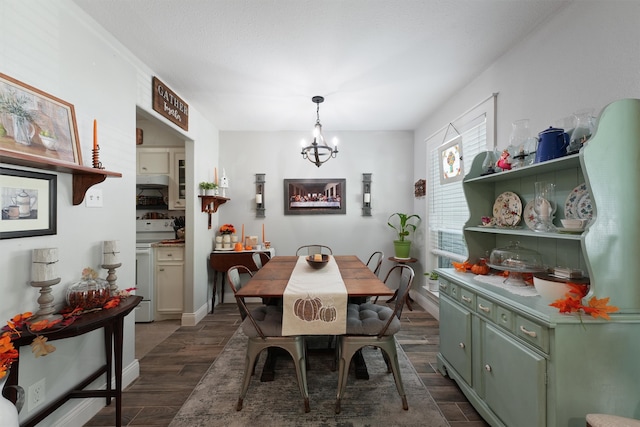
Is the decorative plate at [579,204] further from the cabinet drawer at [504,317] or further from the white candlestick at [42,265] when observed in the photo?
the white candlestick at [42,265]

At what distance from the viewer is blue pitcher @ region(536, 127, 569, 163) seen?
4.90 feet

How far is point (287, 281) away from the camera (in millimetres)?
2109

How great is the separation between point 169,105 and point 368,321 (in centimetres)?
278

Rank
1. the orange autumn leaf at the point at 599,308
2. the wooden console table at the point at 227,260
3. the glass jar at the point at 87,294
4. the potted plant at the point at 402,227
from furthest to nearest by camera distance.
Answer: the potted plant at the point at 402,227, the wooden console table at the point at 227,260, the glass jar at the point at 87,294, the orange autumn leaf at the point at 599,308

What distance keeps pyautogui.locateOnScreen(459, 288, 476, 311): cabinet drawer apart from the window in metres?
0.87

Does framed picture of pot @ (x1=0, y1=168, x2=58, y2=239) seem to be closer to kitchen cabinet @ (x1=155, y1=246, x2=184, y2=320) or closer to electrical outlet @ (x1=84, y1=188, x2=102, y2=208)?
electrical outlet @ (x1=84, y1=188, x2=102, y2=208)

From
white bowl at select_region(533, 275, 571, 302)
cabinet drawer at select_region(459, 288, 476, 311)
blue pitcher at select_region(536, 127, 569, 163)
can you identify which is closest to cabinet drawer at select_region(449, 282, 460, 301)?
cabinet drawer at select_region(459, 288, 476, 311)

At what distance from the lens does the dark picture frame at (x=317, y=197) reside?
167 inches

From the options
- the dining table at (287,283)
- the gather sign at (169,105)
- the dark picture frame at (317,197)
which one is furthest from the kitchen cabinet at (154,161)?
the dining table at (287,283)

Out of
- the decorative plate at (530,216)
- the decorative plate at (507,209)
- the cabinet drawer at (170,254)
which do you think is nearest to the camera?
the decorative plate at (530,216)

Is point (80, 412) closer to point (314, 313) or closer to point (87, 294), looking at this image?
point (87, 294)

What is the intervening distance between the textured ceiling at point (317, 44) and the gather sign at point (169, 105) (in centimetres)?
8

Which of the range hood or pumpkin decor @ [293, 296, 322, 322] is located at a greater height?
the range hood

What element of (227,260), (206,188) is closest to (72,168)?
(206,188)
